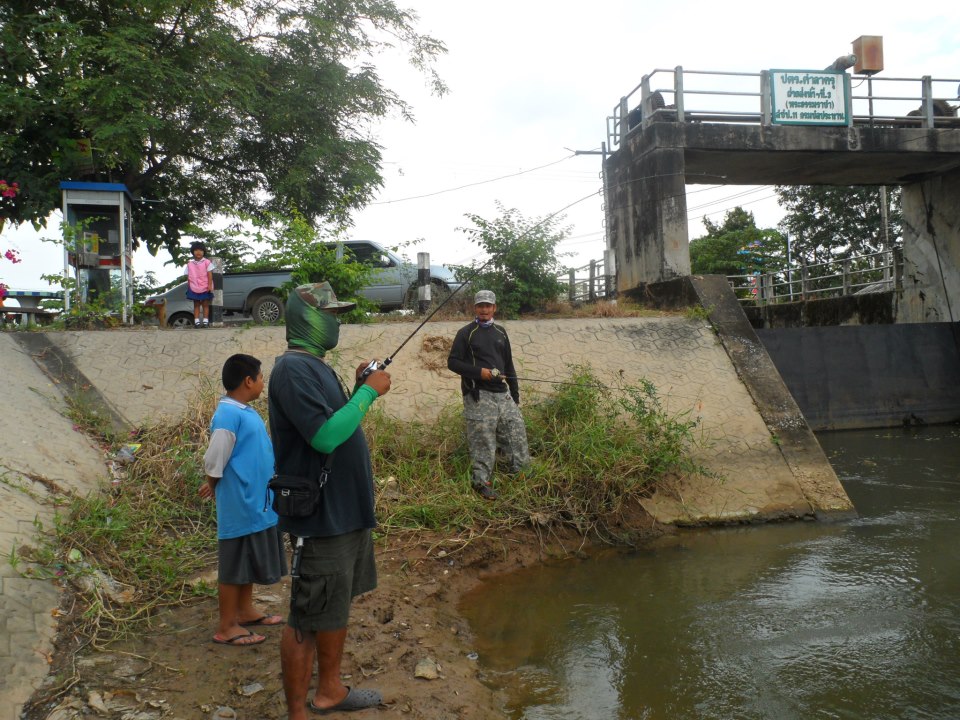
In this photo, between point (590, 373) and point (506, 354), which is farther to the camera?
point (590, 373)

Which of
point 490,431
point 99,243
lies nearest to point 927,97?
point 490,431

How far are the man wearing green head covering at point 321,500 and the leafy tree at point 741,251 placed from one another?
28.1m

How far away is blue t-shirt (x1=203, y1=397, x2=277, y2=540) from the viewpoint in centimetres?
409

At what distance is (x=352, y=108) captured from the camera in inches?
637

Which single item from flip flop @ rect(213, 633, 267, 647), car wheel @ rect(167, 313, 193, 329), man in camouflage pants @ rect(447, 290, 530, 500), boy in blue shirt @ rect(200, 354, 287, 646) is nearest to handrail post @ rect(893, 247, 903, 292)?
man in camouflage pants @ rect(447, 290, 530, 500)

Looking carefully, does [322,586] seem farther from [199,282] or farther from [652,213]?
[652,213]

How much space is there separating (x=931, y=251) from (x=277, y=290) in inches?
550

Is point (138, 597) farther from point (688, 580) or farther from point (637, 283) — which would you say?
point (637, 283)

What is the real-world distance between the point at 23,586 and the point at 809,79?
14.9m

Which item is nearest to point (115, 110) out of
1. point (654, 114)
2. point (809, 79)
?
point (654, 114)

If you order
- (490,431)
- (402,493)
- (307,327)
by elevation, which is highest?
(307,327)

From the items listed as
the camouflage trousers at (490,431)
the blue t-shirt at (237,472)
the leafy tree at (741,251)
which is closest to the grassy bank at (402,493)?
the camouflage trousers at (490,431)

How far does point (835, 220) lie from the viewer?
31188 millimetres

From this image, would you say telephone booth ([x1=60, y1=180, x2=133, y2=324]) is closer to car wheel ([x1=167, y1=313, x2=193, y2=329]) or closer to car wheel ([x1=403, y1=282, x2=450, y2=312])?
car wheel ([x1=167, y1=313, x2=193, y2=329])
